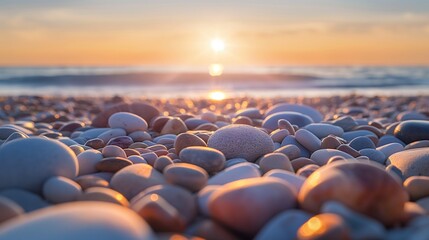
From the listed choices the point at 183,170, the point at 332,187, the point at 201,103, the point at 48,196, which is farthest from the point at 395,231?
the point at 201,103

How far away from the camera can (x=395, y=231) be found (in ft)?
4.36

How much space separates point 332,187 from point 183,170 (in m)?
0.61

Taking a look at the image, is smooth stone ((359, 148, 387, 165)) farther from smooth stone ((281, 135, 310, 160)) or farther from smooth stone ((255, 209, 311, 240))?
smooth stone ((255, 209, 311, 240))

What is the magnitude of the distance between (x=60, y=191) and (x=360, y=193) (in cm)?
107

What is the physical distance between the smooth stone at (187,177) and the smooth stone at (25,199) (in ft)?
1.56

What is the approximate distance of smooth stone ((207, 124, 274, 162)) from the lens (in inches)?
98.3

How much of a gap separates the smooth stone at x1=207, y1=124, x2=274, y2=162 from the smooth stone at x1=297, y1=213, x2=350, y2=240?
4.21 ft

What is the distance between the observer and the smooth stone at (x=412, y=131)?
3.15 m

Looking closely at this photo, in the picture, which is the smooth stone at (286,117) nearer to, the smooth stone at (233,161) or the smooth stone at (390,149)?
the smooth stone at (390,149)

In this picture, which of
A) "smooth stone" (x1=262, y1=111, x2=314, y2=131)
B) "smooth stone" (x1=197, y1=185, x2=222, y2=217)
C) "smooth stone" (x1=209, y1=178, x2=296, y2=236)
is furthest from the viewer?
"smooth stone" (x1=262, y1=111, x2=314, y2=131)

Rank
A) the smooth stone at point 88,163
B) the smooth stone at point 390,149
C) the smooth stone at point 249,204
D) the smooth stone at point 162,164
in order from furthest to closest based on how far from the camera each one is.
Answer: the smooth stone at point 390,149, the smooth stone at point 88,163, the smooth stone at point 162,164, the smooth stone at point 249,204

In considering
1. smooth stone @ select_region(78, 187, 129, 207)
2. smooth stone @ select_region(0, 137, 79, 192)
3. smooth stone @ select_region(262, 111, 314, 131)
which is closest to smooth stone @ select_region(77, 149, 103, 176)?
smooth stone @ select_region(0, 137, 79, 192)

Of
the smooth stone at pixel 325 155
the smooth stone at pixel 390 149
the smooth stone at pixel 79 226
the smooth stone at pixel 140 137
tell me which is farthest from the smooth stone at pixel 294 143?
the smooth stone at pixel 79 226

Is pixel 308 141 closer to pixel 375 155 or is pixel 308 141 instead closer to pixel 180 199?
pixel 375 155
